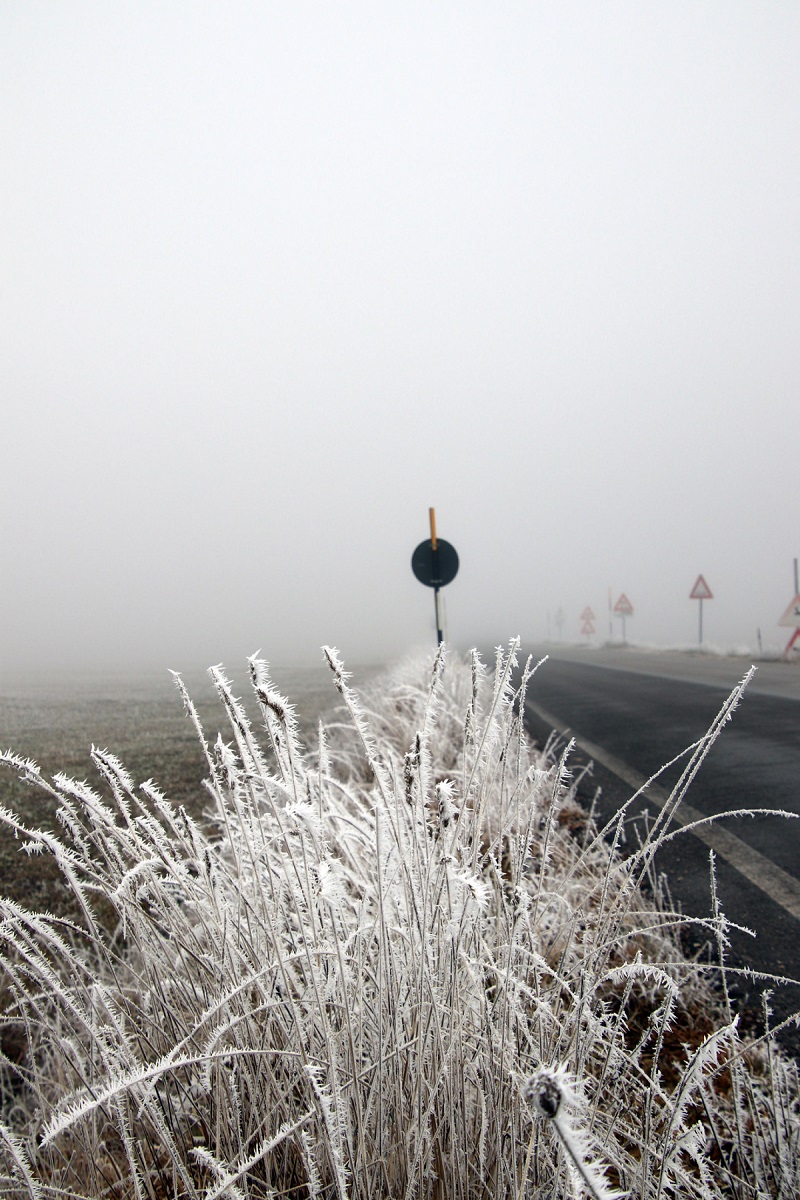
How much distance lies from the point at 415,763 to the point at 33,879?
225 cm

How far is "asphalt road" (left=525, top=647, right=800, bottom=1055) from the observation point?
2.43 meters

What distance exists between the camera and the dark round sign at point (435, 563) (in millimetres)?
9047

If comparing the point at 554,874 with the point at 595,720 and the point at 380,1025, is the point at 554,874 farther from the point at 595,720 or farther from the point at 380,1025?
the point at 595,720

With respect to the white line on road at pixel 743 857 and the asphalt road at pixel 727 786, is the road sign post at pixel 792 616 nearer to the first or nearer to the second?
the asphalt road at pixel 727 786

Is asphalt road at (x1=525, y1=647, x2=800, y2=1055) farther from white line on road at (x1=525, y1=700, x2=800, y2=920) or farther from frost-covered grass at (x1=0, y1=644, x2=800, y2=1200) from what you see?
frost-covered grass at (x1=0, y1=644, x2=800, y2=1200)

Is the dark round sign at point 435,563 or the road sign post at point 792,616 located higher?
the dark round sign at point 435,563

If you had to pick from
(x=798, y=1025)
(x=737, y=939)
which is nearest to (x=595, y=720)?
(x=737, y=939)

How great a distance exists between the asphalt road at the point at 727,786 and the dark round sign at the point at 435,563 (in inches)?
79.6

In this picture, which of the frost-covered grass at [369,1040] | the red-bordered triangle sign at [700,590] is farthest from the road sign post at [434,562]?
the red-bordered triangle sign at [700,590]

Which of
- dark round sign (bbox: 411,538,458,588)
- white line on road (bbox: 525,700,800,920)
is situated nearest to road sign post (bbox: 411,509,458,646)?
dark round sign (bbox: 411,538,458,588)

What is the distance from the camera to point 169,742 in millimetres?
4121

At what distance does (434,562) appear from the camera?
903cm

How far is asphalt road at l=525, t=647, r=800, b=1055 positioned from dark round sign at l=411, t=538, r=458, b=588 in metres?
2.02

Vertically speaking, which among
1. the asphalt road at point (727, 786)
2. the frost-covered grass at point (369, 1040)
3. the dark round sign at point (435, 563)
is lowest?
the asphalt road at point (727, 786)
